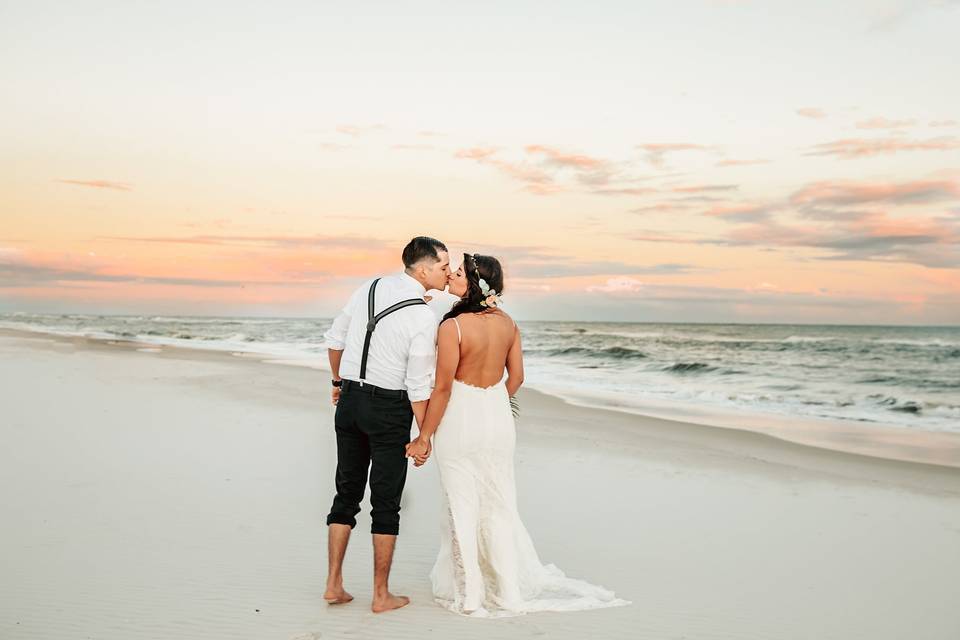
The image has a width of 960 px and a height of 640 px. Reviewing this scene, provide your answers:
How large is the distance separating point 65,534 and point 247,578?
1.53 meters

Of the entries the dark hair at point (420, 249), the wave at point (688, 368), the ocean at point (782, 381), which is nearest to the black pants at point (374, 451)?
the dark hair at point (420, 249)

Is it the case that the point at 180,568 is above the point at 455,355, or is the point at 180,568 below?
below

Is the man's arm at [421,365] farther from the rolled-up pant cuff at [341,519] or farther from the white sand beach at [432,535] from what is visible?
the white sand beach at [432,535]

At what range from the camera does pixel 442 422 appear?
161 inches

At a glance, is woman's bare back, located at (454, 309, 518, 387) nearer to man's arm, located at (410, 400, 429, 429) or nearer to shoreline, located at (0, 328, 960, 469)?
man's arm, located at (410, 400, 429, 429)

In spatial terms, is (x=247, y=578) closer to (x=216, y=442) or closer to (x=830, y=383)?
(x=216, y=442)

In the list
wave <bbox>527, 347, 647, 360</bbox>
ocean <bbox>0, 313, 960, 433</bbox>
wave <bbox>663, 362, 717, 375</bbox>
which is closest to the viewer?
ocean <bbox>0, 313, 960, 433</bbox>

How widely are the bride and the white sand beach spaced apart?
0.16 metres

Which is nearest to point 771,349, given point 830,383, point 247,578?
point 830,383

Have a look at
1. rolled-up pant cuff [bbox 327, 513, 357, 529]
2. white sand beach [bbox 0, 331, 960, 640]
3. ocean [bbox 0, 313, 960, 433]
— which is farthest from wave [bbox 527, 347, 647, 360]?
rolled-up pant cuff [bbox 327, 513, 357, 529]

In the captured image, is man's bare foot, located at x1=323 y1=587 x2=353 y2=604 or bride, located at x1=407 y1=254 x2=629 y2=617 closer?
bride, located at x1=407 y1=254 x2=629 y2=617

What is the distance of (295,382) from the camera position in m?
15.5

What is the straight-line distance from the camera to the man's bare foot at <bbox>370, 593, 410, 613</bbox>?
4.04 meters

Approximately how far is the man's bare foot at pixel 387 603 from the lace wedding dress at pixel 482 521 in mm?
213
